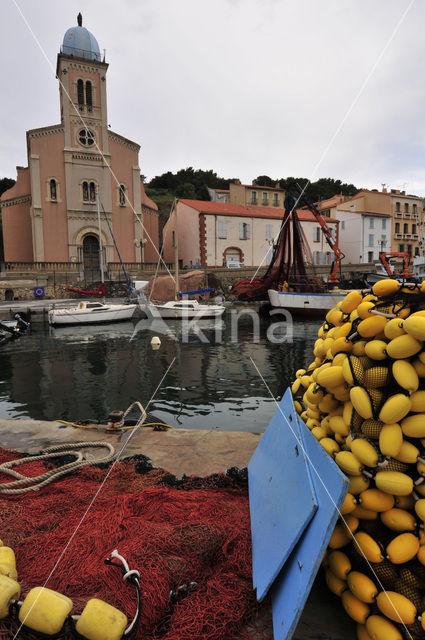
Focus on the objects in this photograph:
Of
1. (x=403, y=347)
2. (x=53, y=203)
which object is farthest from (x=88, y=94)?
(x=403, y=347)

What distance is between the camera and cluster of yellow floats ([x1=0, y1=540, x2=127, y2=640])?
185 cm

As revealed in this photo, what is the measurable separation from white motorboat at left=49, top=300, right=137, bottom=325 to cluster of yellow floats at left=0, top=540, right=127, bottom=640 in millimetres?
21754

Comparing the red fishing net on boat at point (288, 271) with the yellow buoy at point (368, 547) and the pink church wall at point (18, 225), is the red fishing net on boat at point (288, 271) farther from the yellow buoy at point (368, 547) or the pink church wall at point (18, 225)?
the yellow buoy at point (368, 547)

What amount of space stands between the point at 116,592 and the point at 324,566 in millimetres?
1299

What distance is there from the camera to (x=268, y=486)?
2.72 metres

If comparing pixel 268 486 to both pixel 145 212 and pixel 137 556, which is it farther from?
pixel 145 212

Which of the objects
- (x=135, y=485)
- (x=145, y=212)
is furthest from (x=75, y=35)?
(x=135, y=485)

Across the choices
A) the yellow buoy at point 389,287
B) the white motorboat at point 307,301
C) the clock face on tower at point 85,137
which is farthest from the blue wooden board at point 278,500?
the clock face on tower at point 85,137

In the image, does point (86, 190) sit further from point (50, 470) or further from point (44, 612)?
point (44, 612)

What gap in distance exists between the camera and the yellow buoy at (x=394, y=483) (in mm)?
2043

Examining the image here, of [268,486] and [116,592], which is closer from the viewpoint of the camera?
[116,592]

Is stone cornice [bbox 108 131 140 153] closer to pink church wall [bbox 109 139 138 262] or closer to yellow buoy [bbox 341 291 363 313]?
pink church wall [bbox 109 139 138 262]

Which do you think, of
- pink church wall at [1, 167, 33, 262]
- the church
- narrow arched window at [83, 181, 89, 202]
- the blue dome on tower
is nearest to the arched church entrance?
the church

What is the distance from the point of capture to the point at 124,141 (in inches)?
1447
